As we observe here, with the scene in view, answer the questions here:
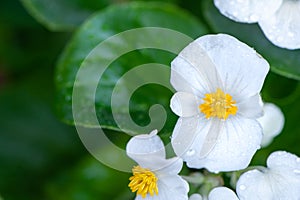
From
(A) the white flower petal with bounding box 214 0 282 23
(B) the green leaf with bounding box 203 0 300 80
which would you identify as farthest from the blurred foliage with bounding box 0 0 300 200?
(A) the white flower petal with bounding box 214 0 282 23

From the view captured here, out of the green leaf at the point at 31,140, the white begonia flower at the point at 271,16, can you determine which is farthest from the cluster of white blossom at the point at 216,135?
the green leaf at the point at 31,140

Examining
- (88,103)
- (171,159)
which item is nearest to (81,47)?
(88,103)

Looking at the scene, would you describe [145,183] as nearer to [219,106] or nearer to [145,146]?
[145,146]

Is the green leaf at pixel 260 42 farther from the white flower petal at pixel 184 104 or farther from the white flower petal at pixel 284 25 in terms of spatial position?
the white flower petal at pixel 184 104

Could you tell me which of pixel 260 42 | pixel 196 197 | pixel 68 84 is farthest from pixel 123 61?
pixel 196 197

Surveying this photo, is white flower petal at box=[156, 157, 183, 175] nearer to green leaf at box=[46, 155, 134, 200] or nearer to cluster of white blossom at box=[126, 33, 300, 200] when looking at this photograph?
cluster of white blossom at box=[126, 33, 300, 200]

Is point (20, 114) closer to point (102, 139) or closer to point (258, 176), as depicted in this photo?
point (102, 139)
